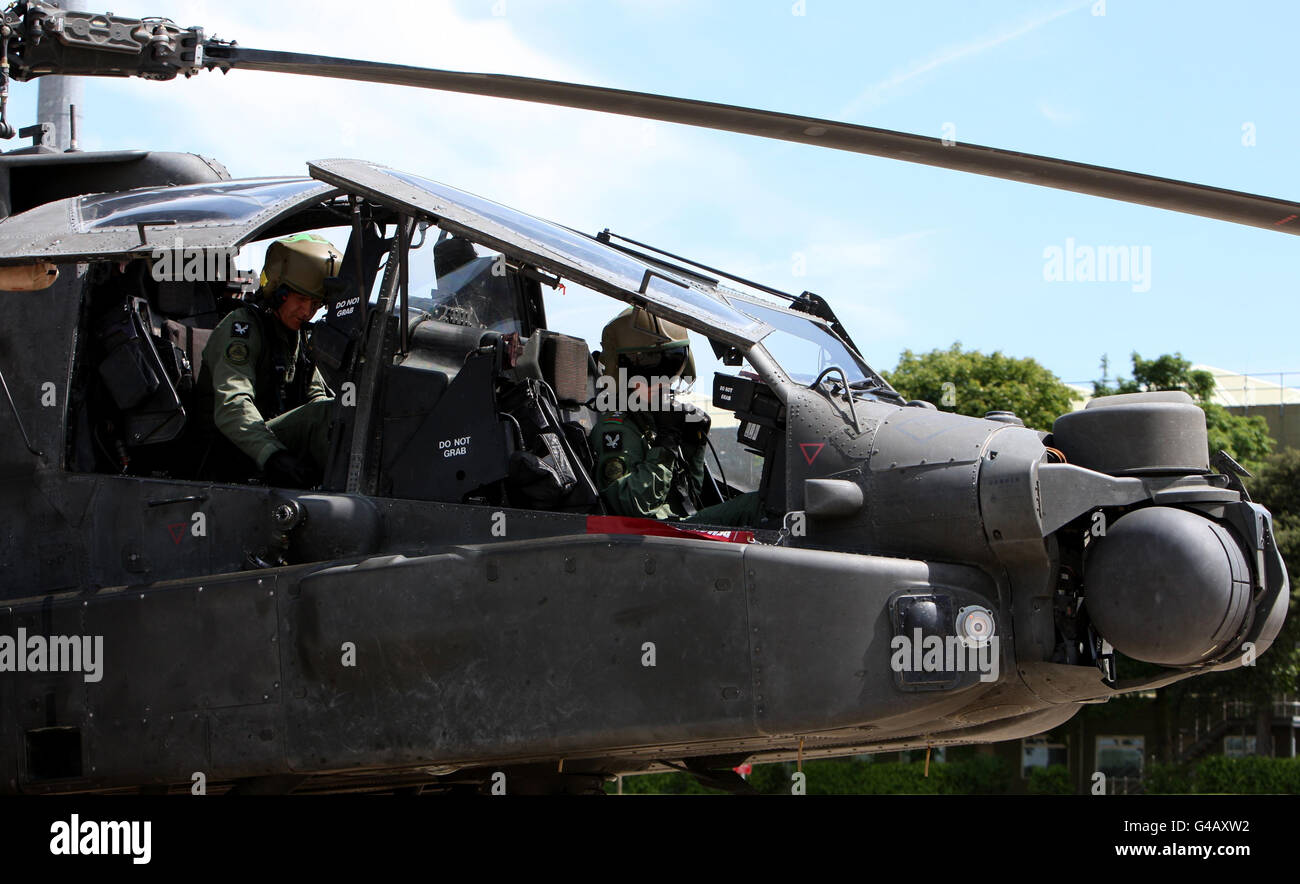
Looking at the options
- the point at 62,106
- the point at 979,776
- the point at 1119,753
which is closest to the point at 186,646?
the point at 62,106

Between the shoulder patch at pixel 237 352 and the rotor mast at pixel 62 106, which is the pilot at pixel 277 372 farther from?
the rotor mast at pixel 62 106

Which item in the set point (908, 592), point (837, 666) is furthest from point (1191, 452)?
point (837, 666)

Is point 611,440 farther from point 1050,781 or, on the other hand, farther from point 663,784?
point 1050,781

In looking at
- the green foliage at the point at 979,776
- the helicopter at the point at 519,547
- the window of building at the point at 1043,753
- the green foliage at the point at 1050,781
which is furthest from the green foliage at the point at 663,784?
the helicopter at the point at 519,547

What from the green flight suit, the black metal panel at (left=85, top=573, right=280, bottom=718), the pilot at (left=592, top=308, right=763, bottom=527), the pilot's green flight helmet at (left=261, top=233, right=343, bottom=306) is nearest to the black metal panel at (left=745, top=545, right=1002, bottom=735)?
the pilot at (left=592, top=308, right=763, bottom=527)

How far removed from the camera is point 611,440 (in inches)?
251

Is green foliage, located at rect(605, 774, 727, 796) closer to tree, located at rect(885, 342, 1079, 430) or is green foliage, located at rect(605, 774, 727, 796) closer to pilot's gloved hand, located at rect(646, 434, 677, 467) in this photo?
tree, located at rect(885, 342, 1079, 430)

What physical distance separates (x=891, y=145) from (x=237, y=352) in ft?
9.94

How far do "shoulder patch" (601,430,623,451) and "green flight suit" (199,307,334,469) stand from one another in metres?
1.22

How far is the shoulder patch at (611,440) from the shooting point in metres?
6.36

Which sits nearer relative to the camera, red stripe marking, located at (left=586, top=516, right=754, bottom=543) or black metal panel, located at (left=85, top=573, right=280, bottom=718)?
red stripe marking, located at (left=586, top=516, right=754, bottom=543)

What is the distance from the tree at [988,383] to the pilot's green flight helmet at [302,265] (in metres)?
25.2

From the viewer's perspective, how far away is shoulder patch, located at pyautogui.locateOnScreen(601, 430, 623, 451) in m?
6.36

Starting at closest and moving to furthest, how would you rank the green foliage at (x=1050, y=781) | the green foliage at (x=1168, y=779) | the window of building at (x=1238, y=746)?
1. the green foliage at (x=1168, y=779)
2. the green foliage at (x=1050, y=781)
3. the window of building at (x=1238, y=746)
